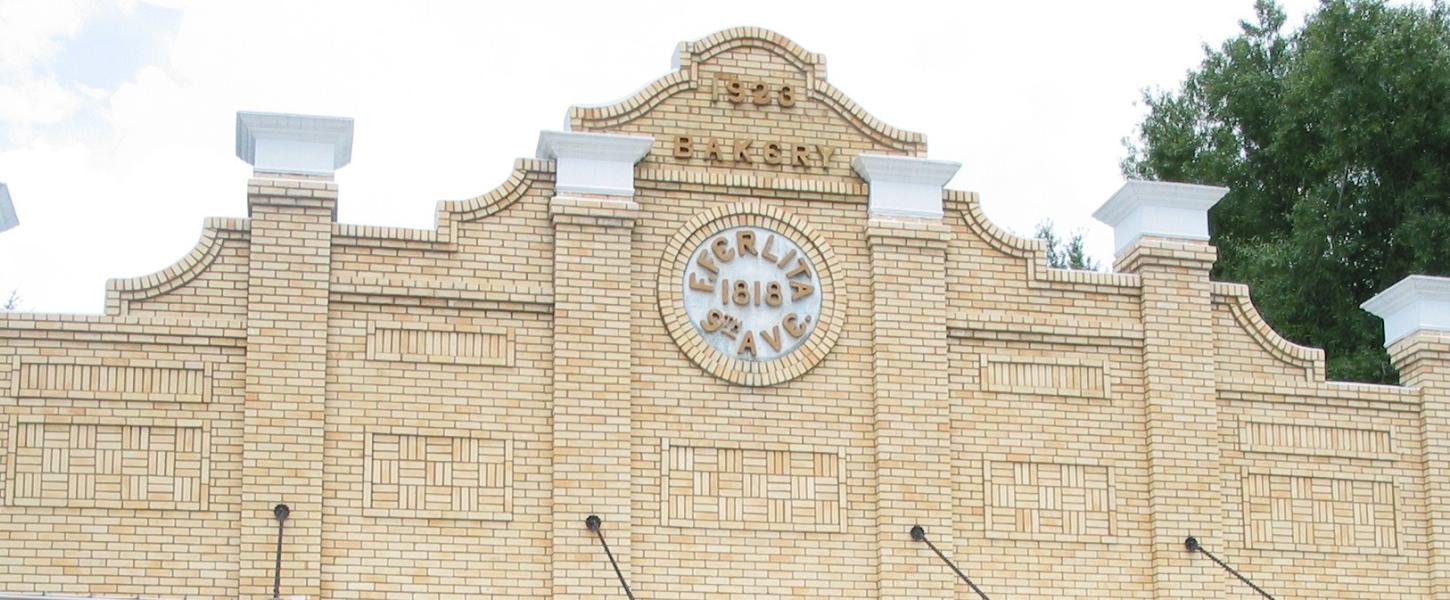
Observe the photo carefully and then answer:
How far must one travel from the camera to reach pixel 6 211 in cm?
1825

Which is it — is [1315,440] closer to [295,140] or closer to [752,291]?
[752,291]

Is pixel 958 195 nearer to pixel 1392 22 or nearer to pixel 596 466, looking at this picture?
pixel 596 466

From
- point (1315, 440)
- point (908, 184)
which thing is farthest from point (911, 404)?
point (1315, 440)

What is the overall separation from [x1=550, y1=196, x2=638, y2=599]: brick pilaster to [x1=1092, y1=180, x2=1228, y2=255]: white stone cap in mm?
4624

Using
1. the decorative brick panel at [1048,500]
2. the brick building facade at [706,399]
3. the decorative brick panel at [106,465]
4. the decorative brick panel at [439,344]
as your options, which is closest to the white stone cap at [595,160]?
the brick building facade at [706,399]

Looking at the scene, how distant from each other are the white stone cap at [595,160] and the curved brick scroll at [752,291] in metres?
0.74

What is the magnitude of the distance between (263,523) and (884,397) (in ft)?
17.3

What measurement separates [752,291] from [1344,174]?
13744mm

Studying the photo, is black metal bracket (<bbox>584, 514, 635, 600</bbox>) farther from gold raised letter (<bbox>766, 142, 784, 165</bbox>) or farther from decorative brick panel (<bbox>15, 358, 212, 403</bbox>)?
gold raised letter (<bbox>766, 142, 784, 165</bbox>)

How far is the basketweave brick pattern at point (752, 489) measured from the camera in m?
18.6

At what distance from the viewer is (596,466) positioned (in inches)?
719

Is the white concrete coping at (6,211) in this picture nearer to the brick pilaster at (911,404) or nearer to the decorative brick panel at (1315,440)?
the brick pilaster at (911,404)

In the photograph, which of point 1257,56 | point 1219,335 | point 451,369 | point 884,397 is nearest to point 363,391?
point 451,369

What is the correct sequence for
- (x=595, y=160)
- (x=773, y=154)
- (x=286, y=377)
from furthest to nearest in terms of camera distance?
(x=773, y=154) < (x=595, y=160) < (x=286, y=377)
